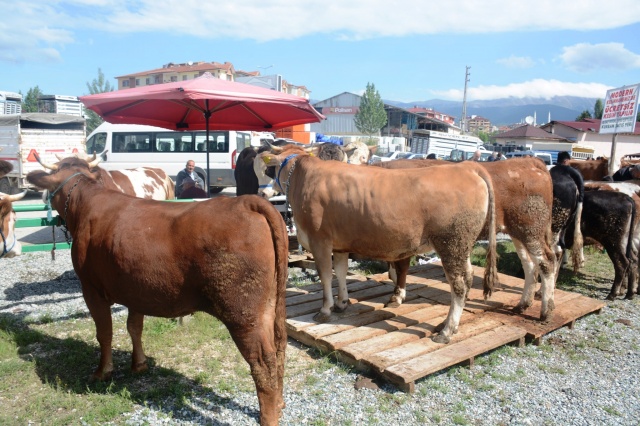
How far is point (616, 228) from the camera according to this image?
23.8 feet

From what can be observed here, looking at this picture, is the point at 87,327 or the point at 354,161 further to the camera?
the point at 354,161

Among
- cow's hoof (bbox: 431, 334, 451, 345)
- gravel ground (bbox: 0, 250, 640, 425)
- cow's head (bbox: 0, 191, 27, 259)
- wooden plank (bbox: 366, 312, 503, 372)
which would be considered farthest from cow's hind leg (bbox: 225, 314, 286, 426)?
cow's head (bbox: 0, 191, 27, 259)

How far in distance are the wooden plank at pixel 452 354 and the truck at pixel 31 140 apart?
15.5 meters

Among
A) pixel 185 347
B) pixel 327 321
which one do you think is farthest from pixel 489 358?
pixel 185 347

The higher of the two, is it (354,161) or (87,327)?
(354,161)

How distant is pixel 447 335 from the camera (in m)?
5.04

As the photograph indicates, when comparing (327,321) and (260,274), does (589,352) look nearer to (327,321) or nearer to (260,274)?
(327,321)

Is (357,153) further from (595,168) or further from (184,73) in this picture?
(184,73)

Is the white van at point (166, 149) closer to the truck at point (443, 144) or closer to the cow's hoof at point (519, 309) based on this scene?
the cow's hoof at point (519, 309)

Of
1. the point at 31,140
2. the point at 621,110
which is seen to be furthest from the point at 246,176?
the point at 31,140

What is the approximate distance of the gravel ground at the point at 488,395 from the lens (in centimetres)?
391

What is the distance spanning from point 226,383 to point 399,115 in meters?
72.1

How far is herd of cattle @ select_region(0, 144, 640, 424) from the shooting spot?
3453 millimetres

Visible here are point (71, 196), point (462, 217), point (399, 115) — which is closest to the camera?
point (71, 196)
